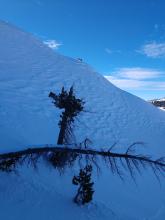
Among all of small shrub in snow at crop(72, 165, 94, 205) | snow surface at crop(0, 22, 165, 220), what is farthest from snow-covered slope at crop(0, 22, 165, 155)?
small shrub in snow at crop(72, 165, 94, 205)

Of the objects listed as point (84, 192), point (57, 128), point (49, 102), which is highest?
point (49, 102)

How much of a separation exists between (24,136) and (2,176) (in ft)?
21.2

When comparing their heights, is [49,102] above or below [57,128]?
above

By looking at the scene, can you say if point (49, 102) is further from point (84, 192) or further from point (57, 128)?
point (84, 192)

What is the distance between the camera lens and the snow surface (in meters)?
9.77

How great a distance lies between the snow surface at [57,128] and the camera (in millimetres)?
9766

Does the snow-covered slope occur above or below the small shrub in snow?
above

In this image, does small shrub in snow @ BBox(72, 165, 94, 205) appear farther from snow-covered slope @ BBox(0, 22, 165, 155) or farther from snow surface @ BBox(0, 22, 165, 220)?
snow-covered slope @ BBox(0, 22, 165, 155)

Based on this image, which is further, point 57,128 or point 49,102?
point 49,102

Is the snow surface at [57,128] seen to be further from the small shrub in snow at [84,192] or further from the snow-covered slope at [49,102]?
the small shrub in snow at [84,192]

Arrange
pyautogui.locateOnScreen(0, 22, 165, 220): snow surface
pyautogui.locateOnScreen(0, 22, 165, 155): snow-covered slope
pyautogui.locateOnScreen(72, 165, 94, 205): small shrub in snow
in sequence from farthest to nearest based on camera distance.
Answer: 1. pyautogui.locateOnScreen(0, 22, 165, 155): snow-covered slope
2. pyautogui.locateOnScreen(72, 165, 94, 205): small shrub in snow
3. pyautogui.locateOnScreen(0, 22, 165, 220): snow surface

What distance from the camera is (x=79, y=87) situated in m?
31.6

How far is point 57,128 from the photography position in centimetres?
1961

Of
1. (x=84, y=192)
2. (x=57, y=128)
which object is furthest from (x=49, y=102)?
(x=84, y=192)
